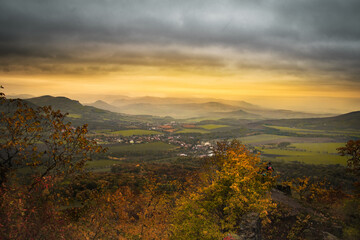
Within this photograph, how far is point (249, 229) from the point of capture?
1792 cm

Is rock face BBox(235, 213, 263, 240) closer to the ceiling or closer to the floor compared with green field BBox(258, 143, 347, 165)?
closer to the ceiling

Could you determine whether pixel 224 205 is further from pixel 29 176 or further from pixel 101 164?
pixel 101 164

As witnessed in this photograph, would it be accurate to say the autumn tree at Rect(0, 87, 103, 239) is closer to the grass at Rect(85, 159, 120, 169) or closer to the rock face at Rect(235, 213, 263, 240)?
the rock face at Rect(235, 213, 263, 240)

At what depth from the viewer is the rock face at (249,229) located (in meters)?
17.6

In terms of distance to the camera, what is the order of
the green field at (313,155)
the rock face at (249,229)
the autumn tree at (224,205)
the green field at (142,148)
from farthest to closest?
the green field at (142,148) < the green field at (313,155) < the autumn tree at (224,205) < the rock face at (249,229)

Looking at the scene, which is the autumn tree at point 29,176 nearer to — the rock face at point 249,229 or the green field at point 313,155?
the rock face at point 249,229

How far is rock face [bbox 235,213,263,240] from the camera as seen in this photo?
17.6 m

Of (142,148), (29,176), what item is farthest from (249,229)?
(142,148)

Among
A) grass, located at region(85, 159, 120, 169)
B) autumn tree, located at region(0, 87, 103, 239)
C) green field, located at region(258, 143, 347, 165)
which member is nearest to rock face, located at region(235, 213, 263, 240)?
autumn tree, located at region(0, 87, 103, 239)

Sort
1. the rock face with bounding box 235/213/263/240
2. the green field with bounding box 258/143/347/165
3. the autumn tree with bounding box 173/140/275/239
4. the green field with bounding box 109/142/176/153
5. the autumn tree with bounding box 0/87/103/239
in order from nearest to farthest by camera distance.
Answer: the autumn tree with bounding box 0/87/103/239
the rock face with bounding box 235/213/263/240
the autumn tree with bounding box 173/140/275/239
the green field with bounding box 258/143/347/165
the green field with bounding box 109/142/176/153

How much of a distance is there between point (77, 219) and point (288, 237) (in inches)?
1106

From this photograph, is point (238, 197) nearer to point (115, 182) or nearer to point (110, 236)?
point (110, 236)

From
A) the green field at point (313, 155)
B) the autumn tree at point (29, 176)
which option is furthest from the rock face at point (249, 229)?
the green field at point (313, 155)

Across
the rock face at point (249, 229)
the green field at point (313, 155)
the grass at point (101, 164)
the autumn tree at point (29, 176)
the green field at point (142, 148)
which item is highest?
the autumn tree at point (29, 176)
